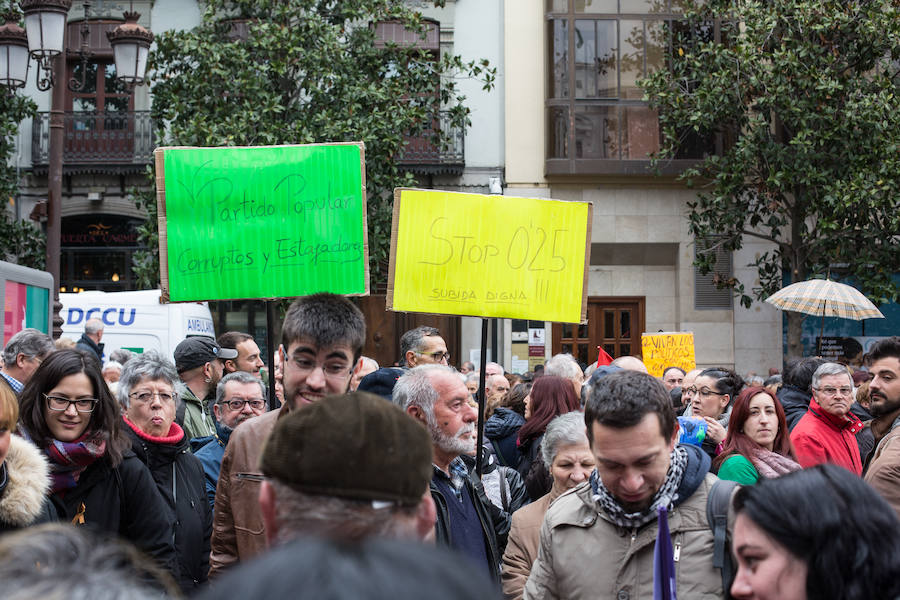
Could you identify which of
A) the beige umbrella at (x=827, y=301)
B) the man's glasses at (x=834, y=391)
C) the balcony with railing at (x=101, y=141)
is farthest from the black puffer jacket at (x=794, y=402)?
the balcony with railing at (x=101, y=141)

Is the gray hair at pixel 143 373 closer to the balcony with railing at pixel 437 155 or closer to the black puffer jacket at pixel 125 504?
the black puffer jacket at pixel 125 504

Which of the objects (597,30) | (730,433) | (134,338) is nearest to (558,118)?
(597,30)

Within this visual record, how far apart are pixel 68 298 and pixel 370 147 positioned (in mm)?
5647

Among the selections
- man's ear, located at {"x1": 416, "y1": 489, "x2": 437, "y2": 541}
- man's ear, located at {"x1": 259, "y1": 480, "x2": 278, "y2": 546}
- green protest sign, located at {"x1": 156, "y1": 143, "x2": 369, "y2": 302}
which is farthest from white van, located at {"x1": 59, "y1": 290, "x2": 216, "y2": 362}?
man's ear, located at {"x1": 416, "y1": 489, "x2": 437, "y2": 541}

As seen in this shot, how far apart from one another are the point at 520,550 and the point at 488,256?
1.61m

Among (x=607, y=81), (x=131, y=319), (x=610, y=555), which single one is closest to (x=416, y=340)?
(x=610, y=555)

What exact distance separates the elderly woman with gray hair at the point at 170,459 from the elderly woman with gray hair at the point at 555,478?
151 centimetres

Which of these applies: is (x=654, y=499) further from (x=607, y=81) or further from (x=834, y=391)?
(x=607, y=81)

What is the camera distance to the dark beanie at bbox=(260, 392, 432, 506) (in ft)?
5.42

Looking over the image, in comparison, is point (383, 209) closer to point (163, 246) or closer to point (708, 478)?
point (163, 246)

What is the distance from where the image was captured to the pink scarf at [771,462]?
4.98m

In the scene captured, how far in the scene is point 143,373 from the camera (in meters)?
5.32

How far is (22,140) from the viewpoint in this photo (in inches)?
838

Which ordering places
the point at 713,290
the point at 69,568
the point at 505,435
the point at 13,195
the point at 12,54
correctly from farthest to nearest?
1. the point at 713,290
2. the point at 13,195
3. the point at 12,54
4. the point at 505,435
5. the point at 69,568
